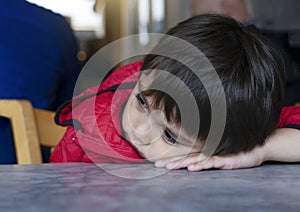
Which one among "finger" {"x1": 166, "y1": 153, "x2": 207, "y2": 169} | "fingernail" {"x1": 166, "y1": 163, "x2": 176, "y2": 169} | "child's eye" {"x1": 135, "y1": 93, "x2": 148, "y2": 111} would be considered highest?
"child's eye" {"x1": 135, "y1": 93, "x2": 148, "y2": 111}

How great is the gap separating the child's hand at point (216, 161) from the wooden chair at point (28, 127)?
1.26 feet

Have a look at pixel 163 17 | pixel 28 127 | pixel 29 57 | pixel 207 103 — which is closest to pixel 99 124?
pixel 28 127

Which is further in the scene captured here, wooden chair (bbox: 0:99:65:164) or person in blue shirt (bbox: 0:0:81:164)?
person in blue shirt (bbox: 0:0:81:164)

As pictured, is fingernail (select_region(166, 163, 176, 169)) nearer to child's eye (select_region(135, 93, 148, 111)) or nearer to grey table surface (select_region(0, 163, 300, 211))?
grey table surface (select_region(0, 163, 300, 211))

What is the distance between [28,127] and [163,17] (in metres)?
3.37

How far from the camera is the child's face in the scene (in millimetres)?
664

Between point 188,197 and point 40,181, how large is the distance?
0.14 metres

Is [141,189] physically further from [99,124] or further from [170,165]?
[99,124]

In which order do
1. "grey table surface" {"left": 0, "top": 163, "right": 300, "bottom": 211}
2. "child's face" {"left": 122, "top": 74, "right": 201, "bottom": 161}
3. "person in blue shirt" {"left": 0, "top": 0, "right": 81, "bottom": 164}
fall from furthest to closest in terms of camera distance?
"person in blue shirt" {"left": 0, "top": 0, "right": 81, "bottom": 164}, "child's face" {"left": 122, "top": 74, "right": 201, "bottom": 161}, "grey table surface" {"left": 0, "top": 163, "right": 300, "bottom": 211}

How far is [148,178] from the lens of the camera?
18.8 inches

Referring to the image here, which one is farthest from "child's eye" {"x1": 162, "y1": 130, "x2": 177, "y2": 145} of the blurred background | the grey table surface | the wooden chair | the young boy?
the blurred background

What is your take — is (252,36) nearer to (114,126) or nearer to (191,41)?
(191,41)

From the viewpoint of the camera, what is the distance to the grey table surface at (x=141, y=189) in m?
0.34

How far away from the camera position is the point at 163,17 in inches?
164
